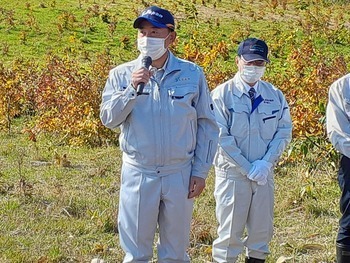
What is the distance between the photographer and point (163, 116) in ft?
12.7

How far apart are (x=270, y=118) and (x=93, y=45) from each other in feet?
38.4

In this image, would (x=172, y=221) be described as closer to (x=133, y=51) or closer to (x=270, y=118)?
(x=270, y=118)

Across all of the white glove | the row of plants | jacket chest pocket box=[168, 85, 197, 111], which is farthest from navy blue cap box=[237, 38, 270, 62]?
the row of plants

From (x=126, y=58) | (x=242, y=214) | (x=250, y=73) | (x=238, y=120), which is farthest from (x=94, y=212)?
(x=126, y=58)

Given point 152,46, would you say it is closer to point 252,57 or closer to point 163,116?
point 163,116

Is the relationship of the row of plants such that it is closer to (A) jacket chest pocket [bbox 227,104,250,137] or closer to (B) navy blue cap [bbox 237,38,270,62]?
(B) navy blue cap [bbox 237,38,270,62]

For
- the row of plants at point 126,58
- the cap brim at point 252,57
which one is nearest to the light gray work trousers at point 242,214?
the cap brim at point 252,57

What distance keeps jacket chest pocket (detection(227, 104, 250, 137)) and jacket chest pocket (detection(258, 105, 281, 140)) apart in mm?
99

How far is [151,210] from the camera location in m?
3.97

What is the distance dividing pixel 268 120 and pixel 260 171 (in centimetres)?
39

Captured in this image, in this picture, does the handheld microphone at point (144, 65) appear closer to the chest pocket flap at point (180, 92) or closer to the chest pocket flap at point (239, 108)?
the chest pocket flap at point (180, 92)

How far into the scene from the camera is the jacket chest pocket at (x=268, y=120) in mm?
4621

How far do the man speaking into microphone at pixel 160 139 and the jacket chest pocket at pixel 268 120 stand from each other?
2.09 feet

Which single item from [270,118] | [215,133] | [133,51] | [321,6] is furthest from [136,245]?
[321,6]
